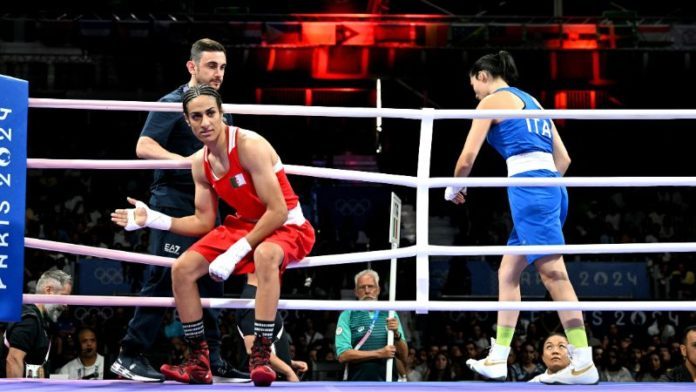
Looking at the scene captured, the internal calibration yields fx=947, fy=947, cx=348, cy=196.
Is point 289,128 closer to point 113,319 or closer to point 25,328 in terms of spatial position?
point 113,319

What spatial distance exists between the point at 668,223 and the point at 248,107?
40.0 ft

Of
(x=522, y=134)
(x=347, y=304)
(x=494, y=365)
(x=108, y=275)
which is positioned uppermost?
(x=522, y=134)

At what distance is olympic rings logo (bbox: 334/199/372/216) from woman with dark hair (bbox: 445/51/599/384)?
10.2 m

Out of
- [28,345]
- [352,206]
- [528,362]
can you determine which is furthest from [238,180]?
[352,206]

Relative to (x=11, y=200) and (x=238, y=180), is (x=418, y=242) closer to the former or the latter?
(x=238, y=180)

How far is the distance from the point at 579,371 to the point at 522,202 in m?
0.75

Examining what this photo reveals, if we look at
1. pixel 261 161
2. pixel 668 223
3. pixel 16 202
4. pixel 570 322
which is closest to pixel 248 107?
pixel 261 161

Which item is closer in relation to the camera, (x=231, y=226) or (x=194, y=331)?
(x=194, y=331)

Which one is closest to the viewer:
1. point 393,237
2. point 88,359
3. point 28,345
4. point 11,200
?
point 11,200

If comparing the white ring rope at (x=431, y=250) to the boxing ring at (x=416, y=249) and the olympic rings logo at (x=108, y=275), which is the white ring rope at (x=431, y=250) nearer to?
the boxing ring at (x=416, y=249)

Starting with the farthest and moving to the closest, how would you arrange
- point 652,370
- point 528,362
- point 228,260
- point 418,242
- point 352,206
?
point 352,206
point 652,370
point 528,362
point 418,242
point 228,260

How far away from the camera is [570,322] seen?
13.2 feet

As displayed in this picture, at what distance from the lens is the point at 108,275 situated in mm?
11758

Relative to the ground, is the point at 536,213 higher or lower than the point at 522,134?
lower
